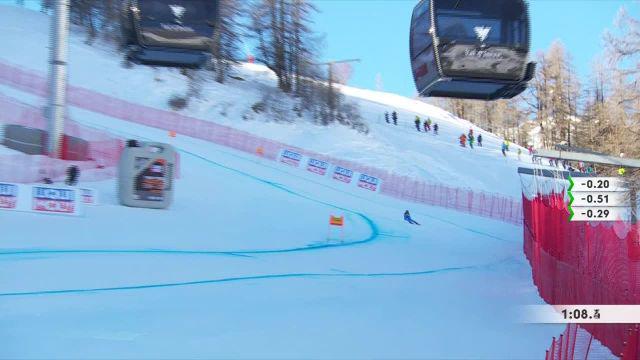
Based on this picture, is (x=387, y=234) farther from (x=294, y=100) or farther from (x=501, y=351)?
(x=294, y=100)

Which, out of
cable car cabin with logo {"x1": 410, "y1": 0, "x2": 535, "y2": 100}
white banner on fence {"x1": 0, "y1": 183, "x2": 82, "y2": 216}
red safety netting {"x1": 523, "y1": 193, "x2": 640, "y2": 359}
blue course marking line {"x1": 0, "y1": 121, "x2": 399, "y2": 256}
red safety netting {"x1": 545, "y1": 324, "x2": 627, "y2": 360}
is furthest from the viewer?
white banner on fence {"x1": 0, "y1": 183, "x2": 82, "y2": 216}

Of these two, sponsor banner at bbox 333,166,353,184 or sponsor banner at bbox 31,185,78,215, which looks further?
sponsor banner at bbox 333,166,353,184

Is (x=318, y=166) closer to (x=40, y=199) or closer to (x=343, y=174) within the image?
(x=343, y=174)

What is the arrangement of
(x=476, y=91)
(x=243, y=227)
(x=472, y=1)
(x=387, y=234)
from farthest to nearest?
(x=387, y=234) < (x=243, y=227) < (x=476, y=91) < (x=472, y=1)

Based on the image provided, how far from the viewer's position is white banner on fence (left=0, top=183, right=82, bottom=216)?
705 inches

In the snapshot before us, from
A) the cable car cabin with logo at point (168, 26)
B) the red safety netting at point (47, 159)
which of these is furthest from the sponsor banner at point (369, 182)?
the cable car cabin with logo at point (168, 26)

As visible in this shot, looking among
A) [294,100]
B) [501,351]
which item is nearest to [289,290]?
[501,351]

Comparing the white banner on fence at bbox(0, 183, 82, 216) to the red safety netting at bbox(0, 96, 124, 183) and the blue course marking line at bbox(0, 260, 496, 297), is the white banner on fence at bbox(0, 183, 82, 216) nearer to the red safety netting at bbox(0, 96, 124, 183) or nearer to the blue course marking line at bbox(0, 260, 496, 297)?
the red safety netting at bbox(0, 96, 124, 183)

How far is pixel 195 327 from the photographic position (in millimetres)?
9172

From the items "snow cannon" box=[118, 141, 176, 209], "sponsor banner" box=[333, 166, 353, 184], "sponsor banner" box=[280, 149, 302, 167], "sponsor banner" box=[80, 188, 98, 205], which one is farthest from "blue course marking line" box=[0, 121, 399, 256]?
"snow cannon" box=[118, 141, 176, 209]

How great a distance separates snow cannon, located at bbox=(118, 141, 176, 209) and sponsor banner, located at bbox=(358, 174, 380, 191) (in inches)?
535

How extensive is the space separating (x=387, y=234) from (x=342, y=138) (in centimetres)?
2035

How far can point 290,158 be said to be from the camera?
35.7 meters

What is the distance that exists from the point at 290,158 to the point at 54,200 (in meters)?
18.3
